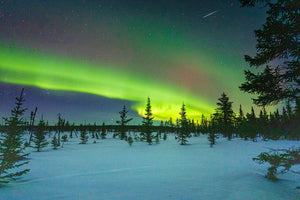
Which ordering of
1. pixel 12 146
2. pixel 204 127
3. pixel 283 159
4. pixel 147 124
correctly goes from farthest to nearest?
pixel 204 127, pixel 147 124, pixel 12 146, pixel 283 159

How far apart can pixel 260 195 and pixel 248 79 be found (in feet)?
14.0

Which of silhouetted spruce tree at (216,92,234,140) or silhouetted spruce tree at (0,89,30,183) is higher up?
silhouetted spruce tree at (216,92,234,140)

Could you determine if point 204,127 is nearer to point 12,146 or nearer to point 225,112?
point 225,112

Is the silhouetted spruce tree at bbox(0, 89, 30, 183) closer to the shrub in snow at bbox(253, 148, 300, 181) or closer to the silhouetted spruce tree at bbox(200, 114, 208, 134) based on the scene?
the shrub in snow at bbox(253, 148, 300, 181)

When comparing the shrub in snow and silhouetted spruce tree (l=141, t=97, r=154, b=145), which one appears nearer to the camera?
the shrub in snow

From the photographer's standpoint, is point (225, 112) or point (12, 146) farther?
point (225, 112)

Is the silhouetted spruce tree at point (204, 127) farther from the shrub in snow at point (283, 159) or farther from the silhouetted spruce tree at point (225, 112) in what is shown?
the shrub in snow at point (283, 159)

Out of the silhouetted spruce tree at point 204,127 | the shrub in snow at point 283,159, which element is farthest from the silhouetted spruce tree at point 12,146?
the silhouetted spruce tree at point 204,127

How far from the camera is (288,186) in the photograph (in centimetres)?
561

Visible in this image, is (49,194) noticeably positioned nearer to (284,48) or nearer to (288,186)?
(288,186)

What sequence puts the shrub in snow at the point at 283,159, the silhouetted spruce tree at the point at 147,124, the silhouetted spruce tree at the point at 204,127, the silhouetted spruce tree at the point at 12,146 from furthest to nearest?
the silhouetted spruce tree at the point at 204,127 < the silhouetted spruce tree at the point at 147,124 < the silhouetted spruce tree at the point at 12,146 < the shrub in snow at the point at 283,159

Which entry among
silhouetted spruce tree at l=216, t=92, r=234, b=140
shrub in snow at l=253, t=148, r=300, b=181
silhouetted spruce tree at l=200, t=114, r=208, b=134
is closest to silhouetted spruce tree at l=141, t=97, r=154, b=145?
silhouetted spruce tree at l=216, t=92, r=234, b=140

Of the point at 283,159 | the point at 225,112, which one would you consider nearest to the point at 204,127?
the point at 225,112

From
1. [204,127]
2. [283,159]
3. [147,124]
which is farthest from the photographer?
[204,127]
